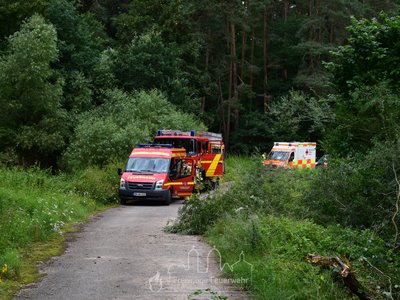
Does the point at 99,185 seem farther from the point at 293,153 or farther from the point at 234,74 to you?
the point at 234,74

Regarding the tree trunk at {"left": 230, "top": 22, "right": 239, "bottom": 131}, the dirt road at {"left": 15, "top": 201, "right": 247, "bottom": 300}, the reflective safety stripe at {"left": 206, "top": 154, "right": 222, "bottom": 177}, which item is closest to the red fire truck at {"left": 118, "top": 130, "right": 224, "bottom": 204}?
the reflective safety stripe at {"left": 206, "top": 154, "right": 222, "bottom": 177}

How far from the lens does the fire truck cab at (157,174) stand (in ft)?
75.2

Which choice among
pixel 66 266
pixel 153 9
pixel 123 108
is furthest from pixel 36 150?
pixel 66 266

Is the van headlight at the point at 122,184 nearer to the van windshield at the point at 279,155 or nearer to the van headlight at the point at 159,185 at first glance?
the van headlight at the point at 159,185

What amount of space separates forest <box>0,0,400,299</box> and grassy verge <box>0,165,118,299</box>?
0.53 ft

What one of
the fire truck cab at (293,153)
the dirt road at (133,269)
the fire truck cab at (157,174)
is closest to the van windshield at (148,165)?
the fire truck cab at (157,174)

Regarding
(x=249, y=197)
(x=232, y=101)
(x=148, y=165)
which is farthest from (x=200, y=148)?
(x=232, y=101)

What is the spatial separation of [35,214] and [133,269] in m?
4.93

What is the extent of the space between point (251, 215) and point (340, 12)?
39.8 metres

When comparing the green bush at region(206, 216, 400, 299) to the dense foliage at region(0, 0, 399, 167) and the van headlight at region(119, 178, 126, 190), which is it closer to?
the dense foliage at region(0, 0, 399, 167)

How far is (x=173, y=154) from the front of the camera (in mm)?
24594

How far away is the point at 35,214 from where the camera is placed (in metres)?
13.6

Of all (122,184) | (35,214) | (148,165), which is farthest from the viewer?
(148,165)

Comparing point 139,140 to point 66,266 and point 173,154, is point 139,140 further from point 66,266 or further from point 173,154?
point 66,266
